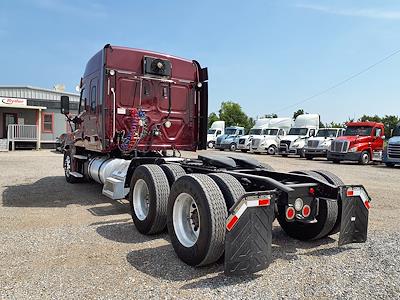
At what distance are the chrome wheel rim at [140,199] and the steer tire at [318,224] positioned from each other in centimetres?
201

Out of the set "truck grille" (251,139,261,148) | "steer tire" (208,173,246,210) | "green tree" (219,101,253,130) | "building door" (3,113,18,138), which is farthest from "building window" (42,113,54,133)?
"green tree" (219,101,253,130)

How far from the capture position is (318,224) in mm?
4746

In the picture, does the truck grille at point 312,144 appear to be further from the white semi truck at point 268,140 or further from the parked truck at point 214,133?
the parked truck at point 214,133

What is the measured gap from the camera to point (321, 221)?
468 cm

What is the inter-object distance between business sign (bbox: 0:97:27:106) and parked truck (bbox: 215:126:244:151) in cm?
1745

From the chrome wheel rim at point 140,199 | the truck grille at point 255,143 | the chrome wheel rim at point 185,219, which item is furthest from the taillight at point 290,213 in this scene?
the truck grille at point 255,143

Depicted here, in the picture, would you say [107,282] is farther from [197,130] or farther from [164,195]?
[197,130]

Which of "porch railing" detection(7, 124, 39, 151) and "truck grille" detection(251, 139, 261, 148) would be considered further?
"truck grille" detection(251, 139, 261, 148)

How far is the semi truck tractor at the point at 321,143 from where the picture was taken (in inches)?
949

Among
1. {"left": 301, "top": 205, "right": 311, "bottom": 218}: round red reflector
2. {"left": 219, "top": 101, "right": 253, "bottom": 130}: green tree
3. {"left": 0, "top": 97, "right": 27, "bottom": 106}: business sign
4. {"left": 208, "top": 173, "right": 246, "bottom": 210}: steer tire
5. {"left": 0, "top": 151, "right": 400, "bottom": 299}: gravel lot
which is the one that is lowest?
{"left": 0, "top": 151, "right": 400, "bottom": 299}: gravel lot

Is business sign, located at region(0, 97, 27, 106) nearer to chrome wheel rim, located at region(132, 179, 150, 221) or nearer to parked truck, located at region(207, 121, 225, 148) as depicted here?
parked truck, located at region(207, 121, 225, 148)

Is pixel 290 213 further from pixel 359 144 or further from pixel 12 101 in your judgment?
pixel 12 101

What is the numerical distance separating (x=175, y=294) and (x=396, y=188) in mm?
9707

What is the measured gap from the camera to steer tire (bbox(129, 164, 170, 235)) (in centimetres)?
505
